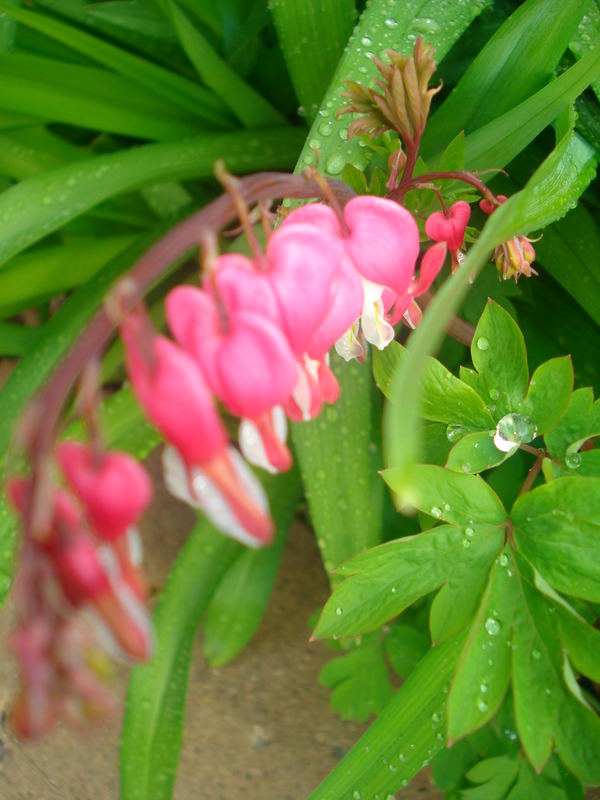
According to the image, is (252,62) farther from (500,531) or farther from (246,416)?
(246,416)

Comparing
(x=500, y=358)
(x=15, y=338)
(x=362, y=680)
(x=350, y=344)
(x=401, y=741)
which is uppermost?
(x=350, y=344)

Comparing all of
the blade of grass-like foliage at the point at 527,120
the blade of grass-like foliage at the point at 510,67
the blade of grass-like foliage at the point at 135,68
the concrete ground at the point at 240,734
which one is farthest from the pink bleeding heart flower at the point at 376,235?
the concrete ground at the point at 240,734

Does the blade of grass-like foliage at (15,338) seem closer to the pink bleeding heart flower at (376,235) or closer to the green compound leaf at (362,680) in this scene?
the green compound leaf at (362,680)

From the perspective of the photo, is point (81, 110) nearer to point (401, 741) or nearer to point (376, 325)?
point (376, 325)

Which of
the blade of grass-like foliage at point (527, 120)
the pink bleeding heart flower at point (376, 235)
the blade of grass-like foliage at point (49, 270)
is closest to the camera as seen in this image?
the pink bleeding heart flower at point (376, 235)

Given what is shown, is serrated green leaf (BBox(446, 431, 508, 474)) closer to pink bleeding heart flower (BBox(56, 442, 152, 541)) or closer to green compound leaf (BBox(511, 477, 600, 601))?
green compound leaf (BBox(511, 477, 600, 601))

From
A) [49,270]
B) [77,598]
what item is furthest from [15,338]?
[77,598]
